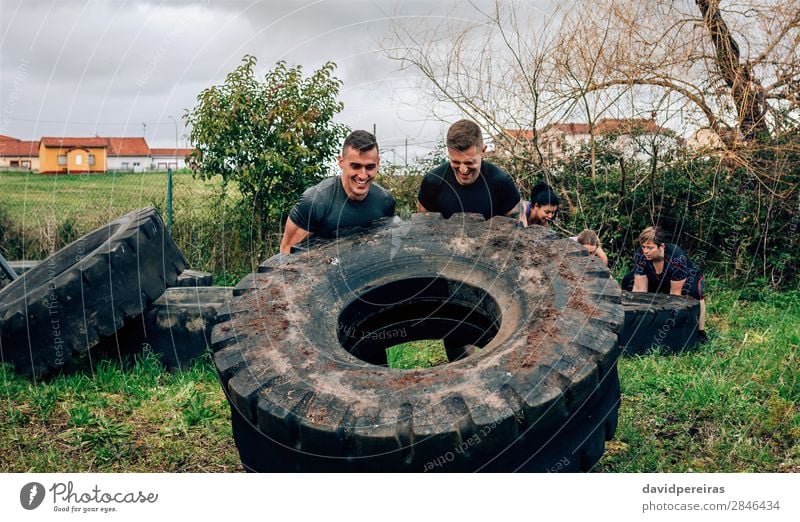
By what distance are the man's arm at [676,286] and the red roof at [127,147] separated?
21.7ft

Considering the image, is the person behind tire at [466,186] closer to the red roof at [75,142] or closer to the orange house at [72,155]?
the orange house at [72,155]

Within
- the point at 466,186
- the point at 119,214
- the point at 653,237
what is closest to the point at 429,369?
the point at 466,186

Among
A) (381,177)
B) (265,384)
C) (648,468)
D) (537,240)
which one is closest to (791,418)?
(648,468)

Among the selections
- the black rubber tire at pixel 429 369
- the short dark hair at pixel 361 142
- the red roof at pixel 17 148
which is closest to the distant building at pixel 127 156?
the red roof at pixel 17 148

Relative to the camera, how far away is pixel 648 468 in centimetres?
367

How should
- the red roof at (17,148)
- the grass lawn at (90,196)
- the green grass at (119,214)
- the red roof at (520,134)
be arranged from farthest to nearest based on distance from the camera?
1. the grass lawn at (90,196)
2. the green grass at (119,214)
3. the red roof at (520,134)
4. the red roof at (17,148)

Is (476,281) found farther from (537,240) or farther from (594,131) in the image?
(594,131)

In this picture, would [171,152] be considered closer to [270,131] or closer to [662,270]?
[270,131]

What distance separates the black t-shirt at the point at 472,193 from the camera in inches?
177

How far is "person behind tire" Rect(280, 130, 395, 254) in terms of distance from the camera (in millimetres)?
4156

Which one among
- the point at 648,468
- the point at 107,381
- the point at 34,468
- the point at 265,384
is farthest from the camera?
the point at 107,381

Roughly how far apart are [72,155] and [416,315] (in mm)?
6270

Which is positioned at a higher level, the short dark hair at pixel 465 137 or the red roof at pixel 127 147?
the red roof at pixel 127 147

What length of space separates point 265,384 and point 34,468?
6.67ft
